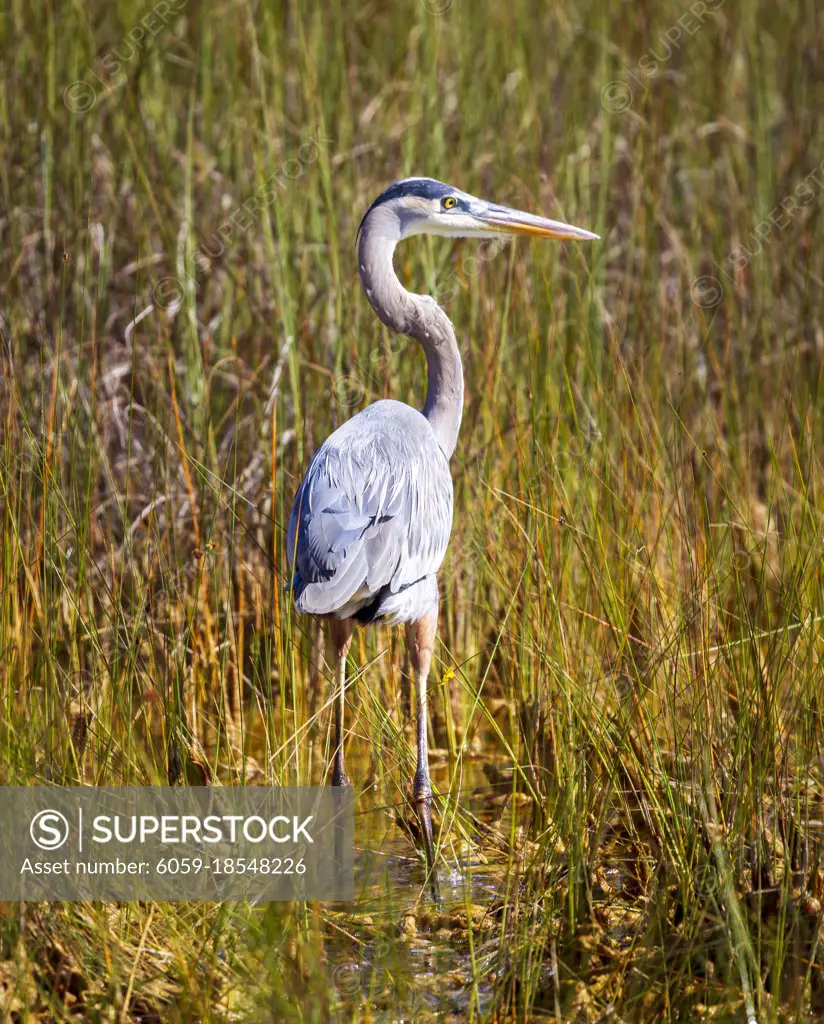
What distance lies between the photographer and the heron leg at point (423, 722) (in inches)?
108

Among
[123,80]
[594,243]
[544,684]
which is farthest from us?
[123,80]

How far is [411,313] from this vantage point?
2898mm

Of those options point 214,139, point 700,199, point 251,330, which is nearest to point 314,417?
point 251,330

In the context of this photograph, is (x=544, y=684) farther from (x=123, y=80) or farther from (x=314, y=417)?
(x=123, y=80)

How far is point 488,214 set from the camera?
3.08 m

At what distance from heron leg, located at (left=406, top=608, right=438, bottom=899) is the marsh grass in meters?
0.07

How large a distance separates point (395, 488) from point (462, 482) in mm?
895

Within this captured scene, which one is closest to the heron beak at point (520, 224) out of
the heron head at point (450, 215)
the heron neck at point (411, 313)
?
the heron head at point (450, 215)

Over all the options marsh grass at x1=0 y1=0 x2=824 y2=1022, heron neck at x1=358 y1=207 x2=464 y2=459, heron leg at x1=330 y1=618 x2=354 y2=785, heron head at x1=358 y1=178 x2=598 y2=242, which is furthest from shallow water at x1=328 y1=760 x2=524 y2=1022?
heron head at x1=358 y1=178 x2=598 y2=242

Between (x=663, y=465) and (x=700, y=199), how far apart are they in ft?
5.56

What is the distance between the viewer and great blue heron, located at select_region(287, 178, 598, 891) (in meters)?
2.57

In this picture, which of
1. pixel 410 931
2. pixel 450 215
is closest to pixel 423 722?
pixel 410 931

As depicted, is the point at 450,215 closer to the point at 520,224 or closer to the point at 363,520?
the point at 520,224

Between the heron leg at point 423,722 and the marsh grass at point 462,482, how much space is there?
2.9 inches
